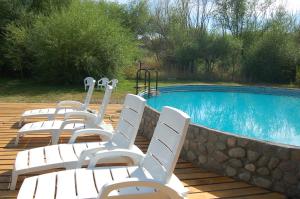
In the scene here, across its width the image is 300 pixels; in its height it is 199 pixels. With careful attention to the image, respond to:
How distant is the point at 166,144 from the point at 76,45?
1043 cm

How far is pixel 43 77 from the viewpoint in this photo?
13.5 meters

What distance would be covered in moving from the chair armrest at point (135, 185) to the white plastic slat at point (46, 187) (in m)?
0.45

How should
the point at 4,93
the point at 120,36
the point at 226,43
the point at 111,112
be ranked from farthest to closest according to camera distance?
the point at 226,43, the point at 120,36, the point at 4,93, the point at 111,112

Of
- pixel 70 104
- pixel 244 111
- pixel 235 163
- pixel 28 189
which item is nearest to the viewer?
pixel 28 189

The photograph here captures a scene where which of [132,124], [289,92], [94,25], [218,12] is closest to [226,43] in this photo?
[218,12]

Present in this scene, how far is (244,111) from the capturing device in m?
10.6

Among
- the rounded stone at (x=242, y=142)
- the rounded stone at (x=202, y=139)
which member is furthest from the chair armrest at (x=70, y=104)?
the rounded stone at (x=242, y=142)

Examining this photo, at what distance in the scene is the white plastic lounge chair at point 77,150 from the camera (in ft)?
10.7

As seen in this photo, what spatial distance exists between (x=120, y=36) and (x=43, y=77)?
347cm

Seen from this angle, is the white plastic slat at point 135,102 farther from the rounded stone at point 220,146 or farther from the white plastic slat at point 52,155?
the rounded stone at point 220,146

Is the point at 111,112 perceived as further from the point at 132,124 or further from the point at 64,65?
the point at 64,65

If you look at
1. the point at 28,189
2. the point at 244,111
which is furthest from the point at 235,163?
the point at 244,111

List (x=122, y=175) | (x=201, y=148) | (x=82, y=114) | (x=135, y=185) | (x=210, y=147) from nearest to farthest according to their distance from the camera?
(x=135, y=185) < (x=122, y=175) < (x=210, y=147) < (x=201, y=148) < (x=82, y=114)

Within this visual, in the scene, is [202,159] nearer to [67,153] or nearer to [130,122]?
[130,122]
